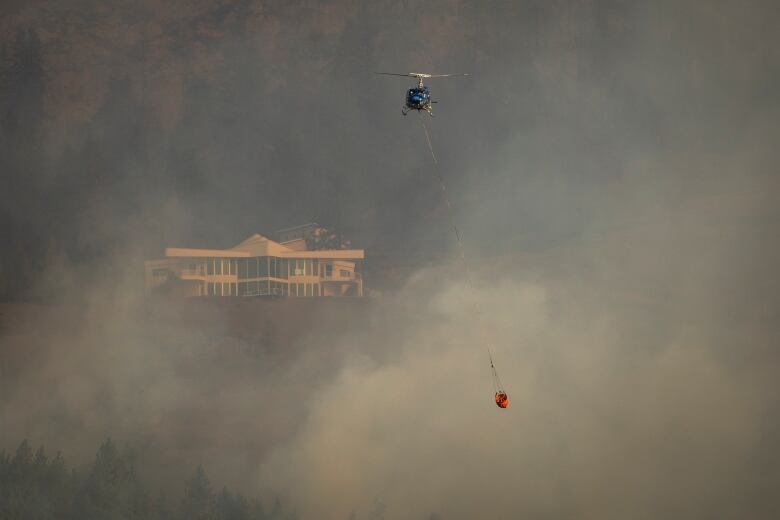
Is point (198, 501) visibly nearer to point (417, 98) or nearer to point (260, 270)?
point (260, 270)

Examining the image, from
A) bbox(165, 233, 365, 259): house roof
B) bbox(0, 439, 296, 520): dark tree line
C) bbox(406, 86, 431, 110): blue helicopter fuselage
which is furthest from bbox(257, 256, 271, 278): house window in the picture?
bbox(406, 86, 431, 110): blue helicopter fuselage

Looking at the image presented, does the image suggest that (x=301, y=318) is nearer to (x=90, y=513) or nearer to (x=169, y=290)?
(x=169, y=290)

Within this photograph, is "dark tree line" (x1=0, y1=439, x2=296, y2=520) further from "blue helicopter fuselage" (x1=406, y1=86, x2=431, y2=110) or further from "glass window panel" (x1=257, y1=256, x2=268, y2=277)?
"blue helicopter fuselage" (x1=406, y1=86, x2=431, y2=110)

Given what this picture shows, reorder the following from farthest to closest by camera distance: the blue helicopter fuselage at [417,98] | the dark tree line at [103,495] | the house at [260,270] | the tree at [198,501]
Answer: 1. the house at [260,270]
2. the tree at [198,501]
3. the dark tree line at [103,495]
4. the blue helicopter fuselage at [417,98]

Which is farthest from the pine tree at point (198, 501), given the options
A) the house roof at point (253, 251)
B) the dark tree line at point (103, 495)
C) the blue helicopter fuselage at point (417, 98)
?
the blue helicopter fuselage at point (417, 98)

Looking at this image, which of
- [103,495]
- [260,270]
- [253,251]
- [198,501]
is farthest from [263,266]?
[103,495]

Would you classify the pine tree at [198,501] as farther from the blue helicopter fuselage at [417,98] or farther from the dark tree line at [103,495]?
the blue helicopter fuselage at [417,98]
